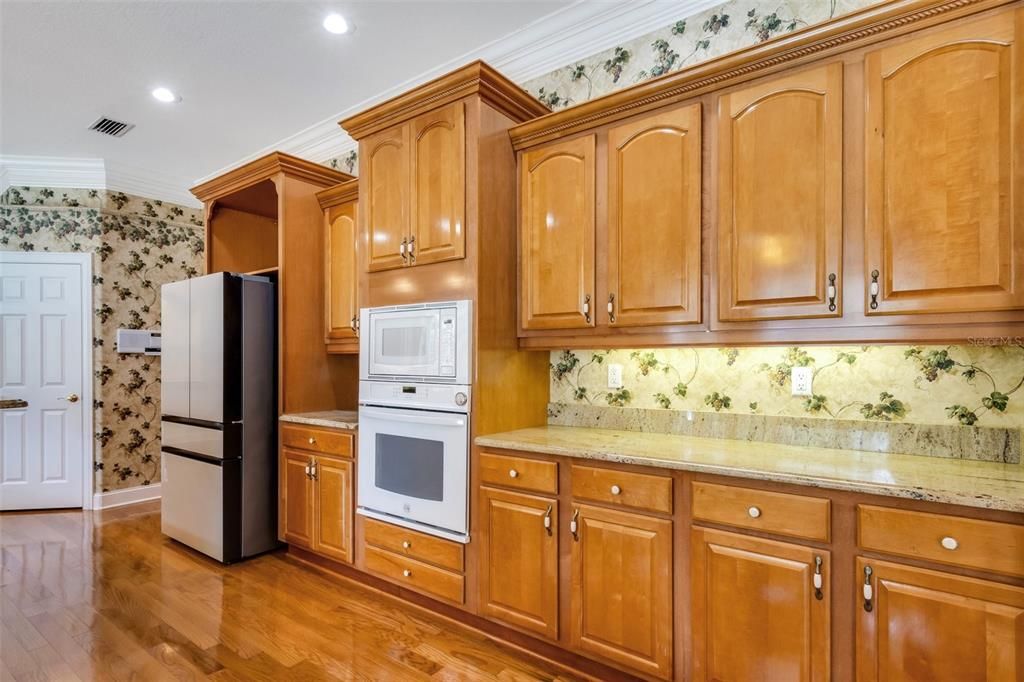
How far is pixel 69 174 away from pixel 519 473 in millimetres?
4767

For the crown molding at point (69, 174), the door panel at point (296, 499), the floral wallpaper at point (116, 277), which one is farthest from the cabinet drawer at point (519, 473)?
the crown molding at point (69, 174)

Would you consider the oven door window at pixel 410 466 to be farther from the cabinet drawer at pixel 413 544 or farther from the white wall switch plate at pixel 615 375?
the white wall switch plate at pixel 615 375

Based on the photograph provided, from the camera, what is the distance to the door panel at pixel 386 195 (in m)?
2.70

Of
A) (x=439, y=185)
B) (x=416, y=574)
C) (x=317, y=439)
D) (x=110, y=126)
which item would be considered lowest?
(x=416, y=574)

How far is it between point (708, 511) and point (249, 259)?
3862mm

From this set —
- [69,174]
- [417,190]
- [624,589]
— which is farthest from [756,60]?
[69,174]

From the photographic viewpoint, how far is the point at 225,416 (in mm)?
3215

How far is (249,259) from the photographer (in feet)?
13.9

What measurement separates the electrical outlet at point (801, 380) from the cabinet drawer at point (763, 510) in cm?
65

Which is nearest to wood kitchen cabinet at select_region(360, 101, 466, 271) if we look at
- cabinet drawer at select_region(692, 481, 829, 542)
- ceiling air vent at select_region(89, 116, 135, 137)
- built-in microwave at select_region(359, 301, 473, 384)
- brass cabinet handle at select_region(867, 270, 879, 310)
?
built-in microwave at select_region(359, 301, 473, 384)

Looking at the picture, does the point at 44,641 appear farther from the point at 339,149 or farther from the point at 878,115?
the point at 878,115

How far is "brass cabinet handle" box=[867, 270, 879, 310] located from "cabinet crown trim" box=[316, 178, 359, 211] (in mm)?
2731

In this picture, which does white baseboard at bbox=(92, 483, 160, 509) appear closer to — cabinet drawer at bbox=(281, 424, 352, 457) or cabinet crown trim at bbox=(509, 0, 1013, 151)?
cabinet drawer at bbox=(281, 424, 352, 457)

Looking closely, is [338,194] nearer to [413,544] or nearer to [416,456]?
[416,456]
